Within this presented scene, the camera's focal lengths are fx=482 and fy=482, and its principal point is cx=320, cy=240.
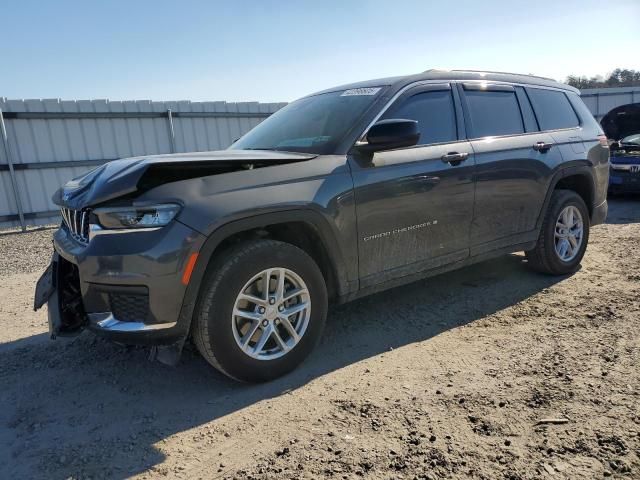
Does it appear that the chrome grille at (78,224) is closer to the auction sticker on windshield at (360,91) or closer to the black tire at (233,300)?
the black tire at (233,300)

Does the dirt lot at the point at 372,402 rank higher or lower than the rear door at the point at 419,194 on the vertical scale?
lower

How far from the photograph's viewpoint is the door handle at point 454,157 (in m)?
3.83

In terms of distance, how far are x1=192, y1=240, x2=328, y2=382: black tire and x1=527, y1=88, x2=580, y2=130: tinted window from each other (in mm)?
3122

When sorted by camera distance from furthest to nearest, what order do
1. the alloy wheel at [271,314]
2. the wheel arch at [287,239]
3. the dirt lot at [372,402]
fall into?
the alloy wheel at [271,314] → the wheel arch at [287,239] → the dirt lot at [372,402]

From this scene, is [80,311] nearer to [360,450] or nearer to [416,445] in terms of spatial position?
[360,450]

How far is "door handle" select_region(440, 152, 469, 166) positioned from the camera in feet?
12.6

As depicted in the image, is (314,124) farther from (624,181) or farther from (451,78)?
(624,181)

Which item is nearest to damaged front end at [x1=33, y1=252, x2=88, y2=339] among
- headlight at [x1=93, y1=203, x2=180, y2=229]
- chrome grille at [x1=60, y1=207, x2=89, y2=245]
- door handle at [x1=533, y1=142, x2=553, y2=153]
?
chrome grille at [x1=60, y1=207, x2=89, y2=245]

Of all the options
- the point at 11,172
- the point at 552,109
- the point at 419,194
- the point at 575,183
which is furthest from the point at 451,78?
the point at 11,172

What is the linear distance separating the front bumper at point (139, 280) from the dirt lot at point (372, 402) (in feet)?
1.77

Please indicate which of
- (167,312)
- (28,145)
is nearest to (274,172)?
(167,312)

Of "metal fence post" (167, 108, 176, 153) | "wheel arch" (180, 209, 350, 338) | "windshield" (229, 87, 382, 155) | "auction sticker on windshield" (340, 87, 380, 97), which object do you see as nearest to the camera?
"wheel arch" (180, 209, 350, 338)

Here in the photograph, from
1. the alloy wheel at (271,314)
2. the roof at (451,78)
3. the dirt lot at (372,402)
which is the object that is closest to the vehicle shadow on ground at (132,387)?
the dirt lot at (372,402)

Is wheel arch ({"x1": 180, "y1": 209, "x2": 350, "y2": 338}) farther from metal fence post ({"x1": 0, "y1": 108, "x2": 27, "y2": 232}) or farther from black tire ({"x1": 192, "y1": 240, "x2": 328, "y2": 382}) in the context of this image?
metal fence post ({"x1": 0, "y1": 108, "x2": 27, "y2": 232})
